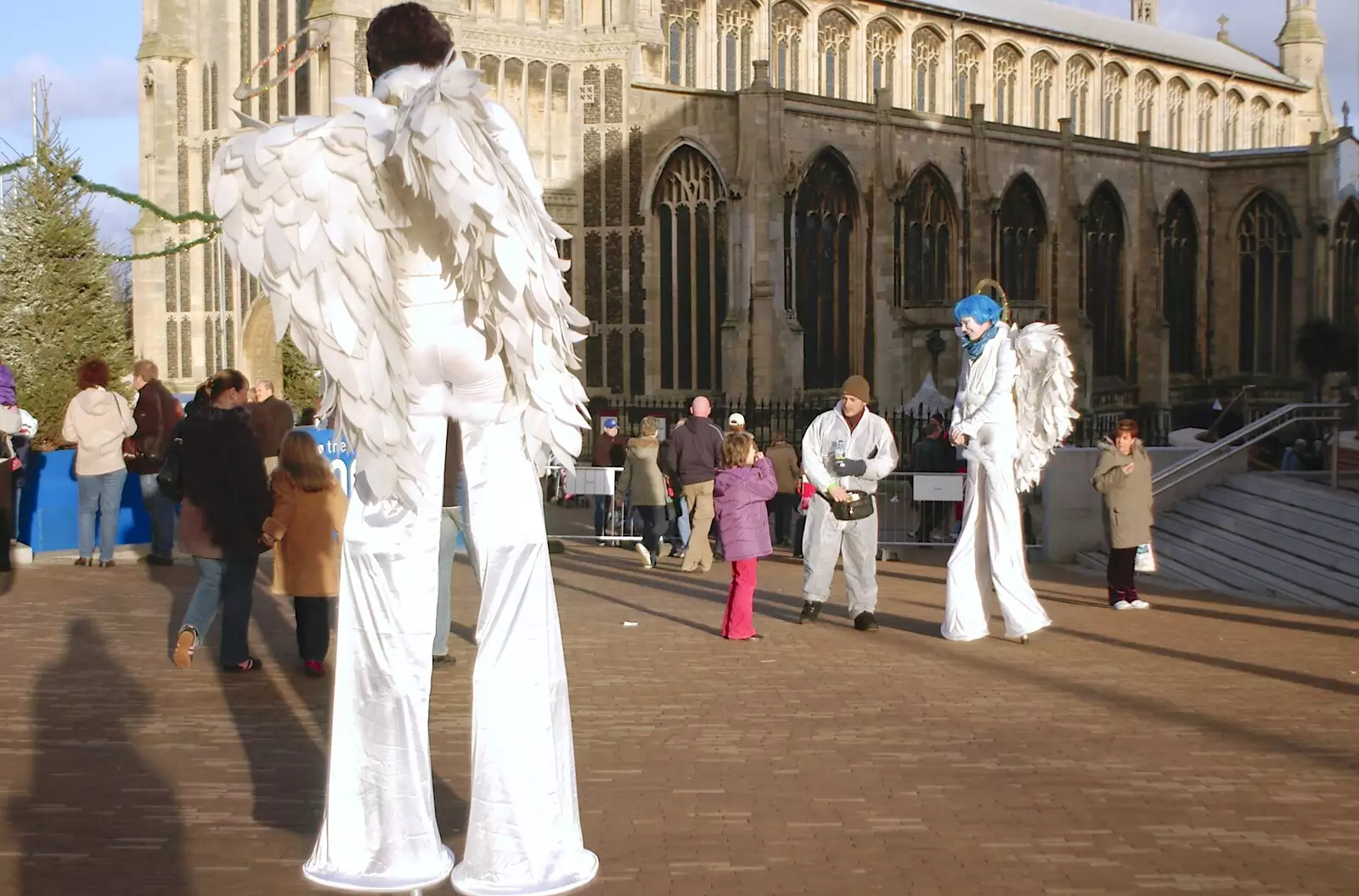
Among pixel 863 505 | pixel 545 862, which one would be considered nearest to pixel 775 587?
pixel 863 505

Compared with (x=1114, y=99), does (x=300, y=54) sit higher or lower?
lower

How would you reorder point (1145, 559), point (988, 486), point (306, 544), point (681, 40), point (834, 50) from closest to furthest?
point (306, 544)
point (988, 486)
point (1145, 559)
point (681, 40)
point (834, 50)

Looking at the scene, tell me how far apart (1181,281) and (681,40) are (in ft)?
56.9

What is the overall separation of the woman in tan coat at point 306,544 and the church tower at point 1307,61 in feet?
212

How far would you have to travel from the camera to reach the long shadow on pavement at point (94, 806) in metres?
5.21

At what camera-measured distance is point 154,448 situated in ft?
→ 49.0

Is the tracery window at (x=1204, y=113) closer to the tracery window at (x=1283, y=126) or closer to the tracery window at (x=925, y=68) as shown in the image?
the tracery window at (x=1283, y=126)

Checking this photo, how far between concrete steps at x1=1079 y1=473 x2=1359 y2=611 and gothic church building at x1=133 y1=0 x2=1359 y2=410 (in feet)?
59.1

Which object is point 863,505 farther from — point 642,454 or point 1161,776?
point 642,454

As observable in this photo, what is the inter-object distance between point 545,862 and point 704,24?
137ft

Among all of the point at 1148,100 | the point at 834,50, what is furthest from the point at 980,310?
the point at 1148,100

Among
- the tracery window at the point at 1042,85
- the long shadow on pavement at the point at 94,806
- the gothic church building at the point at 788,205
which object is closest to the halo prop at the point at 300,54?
the gothic church building at the point at 788,205

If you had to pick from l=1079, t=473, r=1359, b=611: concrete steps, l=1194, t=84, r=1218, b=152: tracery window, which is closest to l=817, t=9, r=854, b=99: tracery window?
l=1194, t=84, r=1218, b=152: tracery window

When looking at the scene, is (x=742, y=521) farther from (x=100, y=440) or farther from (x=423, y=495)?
(x=423, y=495)
